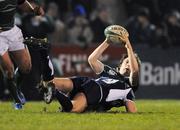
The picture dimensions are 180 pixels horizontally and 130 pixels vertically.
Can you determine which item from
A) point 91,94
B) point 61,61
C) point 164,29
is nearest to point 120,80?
point 91,94

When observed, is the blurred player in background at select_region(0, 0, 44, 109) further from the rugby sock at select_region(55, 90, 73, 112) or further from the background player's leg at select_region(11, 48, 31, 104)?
the rugby sock at select_region(55, 90, 73, 112)

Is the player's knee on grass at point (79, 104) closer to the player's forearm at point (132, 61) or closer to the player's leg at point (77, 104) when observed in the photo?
the player's leg at point (77, 104)

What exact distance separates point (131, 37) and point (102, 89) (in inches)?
329

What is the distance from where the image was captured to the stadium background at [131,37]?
19594mm

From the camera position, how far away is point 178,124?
10555mm

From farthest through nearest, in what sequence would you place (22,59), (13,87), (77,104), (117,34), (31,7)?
(31,7), (22,59), (13,87), (117,34), (77,104)

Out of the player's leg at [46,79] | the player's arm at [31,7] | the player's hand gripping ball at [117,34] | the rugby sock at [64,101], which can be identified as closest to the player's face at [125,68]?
the player's hand gripping ball at [117,34]

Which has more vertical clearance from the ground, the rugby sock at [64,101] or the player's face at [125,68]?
the player's face at [125,68]

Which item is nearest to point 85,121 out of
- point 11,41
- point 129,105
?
point 129,105

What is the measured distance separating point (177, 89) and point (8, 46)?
28.8 ft

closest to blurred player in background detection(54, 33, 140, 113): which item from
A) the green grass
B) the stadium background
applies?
the green grass

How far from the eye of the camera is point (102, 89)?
11.9m

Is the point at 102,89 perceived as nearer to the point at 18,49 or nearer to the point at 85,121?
the point at 85,121

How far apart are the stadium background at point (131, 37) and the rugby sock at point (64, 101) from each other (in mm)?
7279
